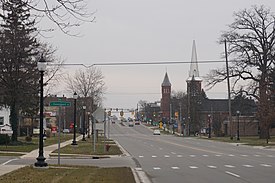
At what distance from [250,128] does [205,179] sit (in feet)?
335

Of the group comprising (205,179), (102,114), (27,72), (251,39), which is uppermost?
(251,39)

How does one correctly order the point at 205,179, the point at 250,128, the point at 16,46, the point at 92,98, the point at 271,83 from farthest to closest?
the point at 250,128 < the point at 92,98 < the point at 271,83 < the point at 16,46 < the point at 205,179

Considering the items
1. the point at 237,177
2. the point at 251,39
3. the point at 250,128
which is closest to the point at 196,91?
the point at 250,128

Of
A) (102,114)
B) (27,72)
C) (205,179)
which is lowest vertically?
(205,179)

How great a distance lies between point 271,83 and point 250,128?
→ 50.0 meters

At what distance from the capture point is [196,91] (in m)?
143

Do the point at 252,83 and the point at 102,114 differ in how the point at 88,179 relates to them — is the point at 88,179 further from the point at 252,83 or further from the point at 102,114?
the point at 252,83

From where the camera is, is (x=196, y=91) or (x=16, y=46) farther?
(x=196, y=91)

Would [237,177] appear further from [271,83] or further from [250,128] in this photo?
[250,128]

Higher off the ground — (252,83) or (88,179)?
(252,83)

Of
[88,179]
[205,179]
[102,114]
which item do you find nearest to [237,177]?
[205,179]

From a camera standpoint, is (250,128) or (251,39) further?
(250,128)

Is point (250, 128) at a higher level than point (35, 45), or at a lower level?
lower

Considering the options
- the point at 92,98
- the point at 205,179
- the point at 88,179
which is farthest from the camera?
the point at 92,98
